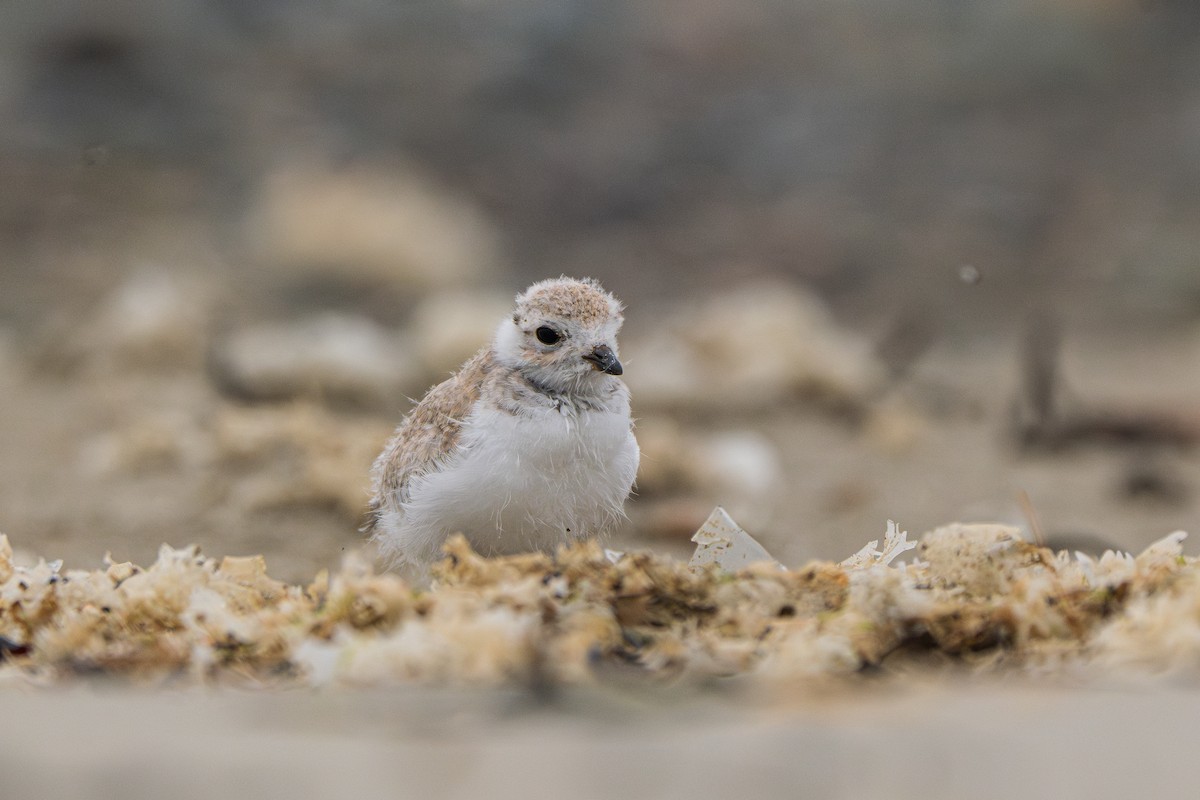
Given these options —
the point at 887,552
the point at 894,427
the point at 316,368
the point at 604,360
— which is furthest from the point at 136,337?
the point at 887,552

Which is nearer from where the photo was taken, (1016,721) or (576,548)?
(1016,721)

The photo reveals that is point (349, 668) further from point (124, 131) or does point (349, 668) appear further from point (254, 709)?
point (124, 131)

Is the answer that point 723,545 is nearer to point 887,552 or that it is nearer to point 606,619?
point 887,552

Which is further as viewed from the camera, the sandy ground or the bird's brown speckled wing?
the bird's brown speckled wing

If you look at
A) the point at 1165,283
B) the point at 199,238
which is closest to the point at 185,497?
the point at 199,238

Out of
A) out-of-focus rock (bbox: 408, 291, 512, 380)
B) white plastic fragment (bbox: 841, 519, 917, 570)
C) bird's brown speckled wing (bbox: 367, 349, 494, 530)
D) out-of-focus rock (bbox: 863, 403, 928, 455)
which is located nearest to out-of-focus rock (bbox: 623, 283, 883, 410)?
out-of-focus rock (bbox: 863, 403, 928, 455)

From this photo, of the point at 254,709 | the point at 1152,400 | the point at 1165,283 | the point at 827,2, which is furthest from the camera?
the point at 827,2

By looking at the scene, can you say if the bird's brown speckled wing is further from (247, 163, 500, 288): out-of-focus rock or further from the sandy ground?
(247, 163, 500, 288): out-of-focus rock
